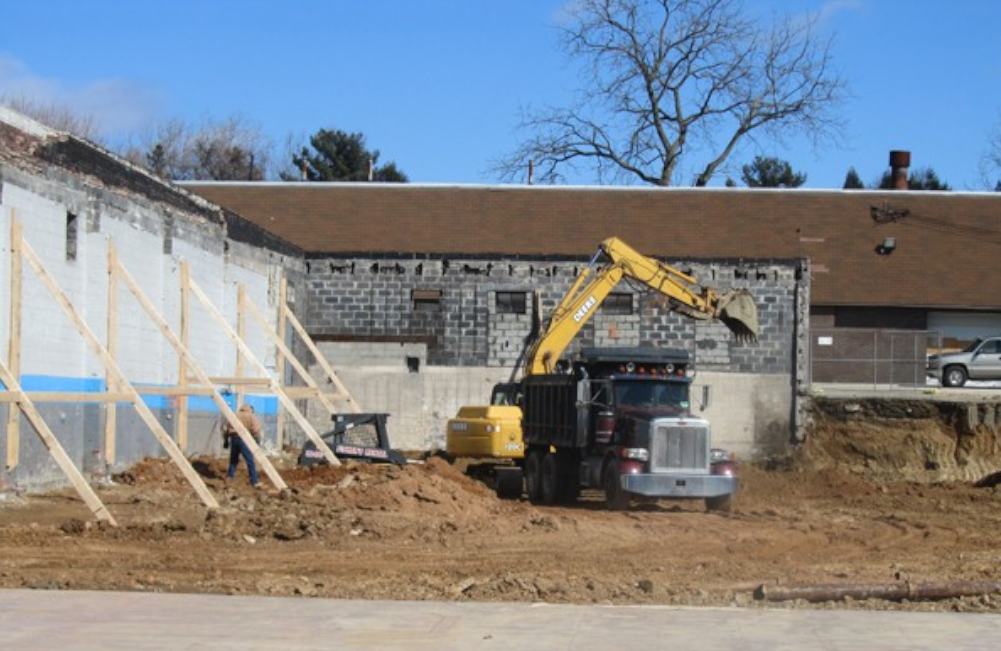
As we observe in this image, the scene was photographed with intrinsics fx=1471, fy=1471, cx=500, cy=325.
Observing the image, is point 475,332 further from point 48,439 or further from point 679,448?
point 48,439

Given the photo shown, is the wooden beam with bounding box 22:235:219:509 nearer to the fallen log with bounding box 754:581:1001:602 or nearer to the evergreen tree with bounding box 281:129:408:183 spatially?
the fallen log with bounding box 754:581:1001:602

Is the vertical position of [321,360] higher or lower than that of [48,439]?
higher

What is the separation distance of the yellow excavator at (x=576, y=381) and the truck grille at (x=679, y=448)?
0.81m

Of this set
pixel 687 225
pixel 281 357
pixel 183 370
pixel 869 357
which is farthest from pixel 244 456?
pixel 869 357

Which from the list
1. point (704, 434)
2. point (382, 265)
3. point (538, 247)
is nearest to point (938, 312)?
point (538, 247)

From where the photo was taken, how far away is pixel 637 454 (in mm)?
25562

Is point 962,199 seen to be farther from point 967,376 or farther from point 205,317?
point 205,317

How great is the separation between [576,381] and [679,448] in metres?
2.92

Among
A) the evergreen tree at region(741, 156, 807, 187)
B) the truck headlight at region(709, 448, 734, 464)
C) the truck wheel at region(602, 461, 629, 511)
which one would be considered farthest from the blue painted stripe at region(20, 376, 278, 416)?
the evergreen tree at region(741, 156, 807, 187)

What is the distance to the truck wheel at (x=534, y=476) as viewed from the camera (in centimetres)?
2930

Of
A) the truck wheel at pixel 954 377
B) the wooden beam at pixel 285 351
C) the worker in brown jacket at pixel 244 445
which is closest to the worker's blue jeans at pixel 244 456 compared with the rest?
the worker in brown jacket at pixel 244 445

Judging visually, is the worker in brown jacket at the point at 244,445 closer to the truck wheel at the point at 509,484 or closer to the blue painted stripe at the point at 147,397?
the blue painted stripe at the point at 147,397

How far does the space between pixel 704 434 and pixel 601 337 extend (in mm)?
16076

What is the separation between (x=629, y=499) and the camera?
2611 cm
